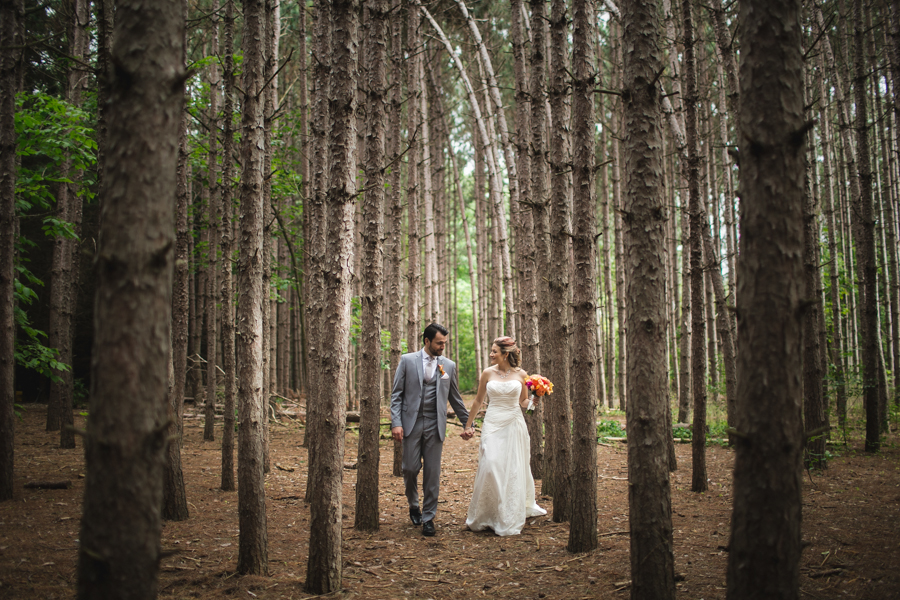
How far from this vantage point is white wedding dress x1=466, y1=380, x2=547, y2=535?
5.28m

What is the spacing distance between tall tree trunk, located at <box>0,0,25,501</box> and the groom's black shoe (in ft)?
13.9

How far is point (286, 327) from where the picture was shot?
1384cm

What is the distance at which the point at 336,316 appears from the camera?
12.4ft

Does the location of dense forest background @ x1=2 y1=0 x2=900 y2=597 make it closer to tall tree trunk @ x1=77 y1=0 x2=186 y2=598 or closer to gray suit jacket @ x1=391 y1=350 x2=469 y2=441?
tall tree trunk @ x1=77 y1=0 x2=186 y2=598

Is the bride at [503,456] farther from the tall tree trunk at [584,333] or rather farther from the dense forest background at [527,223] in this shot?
the tall tree trunk at [584,333]

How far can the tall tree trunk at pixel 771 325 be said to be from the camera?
2.18 m

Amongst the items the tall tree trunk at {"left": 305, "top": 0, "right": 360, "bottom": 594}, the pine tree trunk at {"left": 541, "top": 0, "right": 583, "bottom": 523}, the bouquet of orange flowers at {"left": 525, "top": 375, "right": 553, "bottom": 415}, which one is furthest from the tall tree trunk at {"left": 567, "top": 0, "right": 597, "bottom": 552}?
the tall tree trunk at {"left": 305, "top": 0, "right": 360, "bottom": 594}

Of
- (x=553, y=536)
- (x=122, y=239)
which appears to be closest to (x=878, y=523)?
(x=553, y=536)

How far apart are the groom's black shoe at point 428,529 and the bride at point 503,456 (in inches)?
16.6

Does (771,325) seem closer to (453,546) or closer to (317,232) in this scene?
(453,546)

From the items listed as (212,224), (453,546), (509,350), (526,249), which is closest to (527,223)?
(526,249)

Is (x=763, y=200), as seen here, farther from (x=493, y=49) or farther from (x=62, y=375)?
(x=493, y=49)

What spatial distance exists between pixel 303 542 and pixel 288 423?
8.08m

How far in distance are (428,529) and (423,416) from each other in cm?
112
